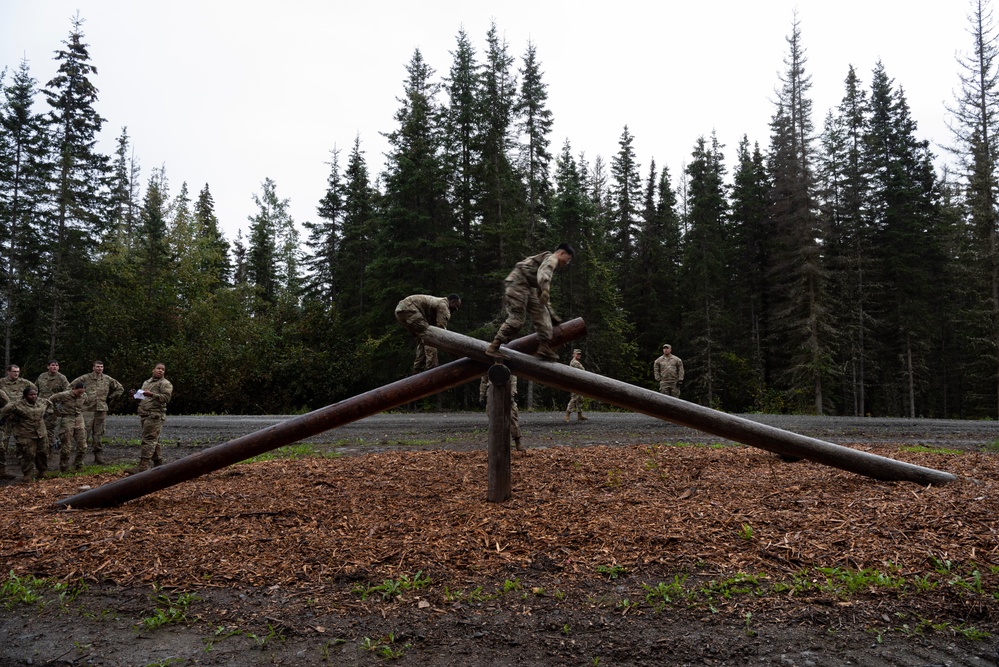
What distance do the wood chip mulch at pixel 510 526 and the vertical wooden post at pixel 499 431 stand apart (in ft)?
0.62

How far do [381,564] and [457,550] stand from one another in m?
0.65

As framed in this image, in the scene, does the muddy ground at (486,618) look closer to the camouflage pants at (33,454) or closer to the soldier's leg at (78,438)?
the camouflage pants at (33,454)

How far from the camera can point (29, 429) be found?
1040cm

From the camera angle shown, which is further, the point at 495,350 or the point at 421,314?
the point at 421,314

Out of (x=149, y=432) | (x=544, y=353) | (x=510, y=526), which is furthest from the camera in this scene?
(x=149, y=432)

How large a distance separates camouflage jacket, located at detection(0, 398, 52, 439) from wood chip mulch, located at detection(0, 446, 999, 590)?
3.05 m

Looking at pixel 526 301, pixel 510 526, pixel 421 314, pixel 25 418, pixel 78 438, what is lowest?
pixel 510 526

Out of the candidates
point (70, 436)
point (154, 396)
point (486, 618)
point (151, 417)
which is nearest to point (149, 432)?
point (151, 417)

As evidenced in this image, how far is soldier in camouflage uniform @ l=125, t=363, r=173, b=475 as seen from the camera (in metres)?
10.3

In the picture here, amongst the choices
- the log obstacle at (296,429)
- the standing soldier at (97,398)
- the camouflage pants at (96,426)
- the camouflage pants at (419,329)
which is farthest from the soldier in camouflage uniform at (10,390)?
the camouflage pants at (419,329)

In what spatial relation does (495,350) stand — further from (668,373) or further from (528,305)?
(668,373)

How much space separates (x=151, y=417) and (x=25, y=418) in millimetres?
2180

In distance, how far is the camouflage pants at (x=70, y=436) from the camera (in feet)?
36.9

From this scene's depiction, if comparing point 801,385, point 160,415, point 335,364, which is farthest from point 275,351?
point 801,385
